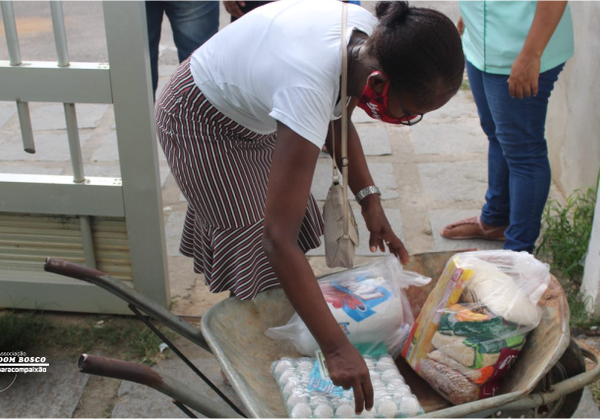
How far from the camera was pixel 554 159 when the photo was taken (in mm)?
4254

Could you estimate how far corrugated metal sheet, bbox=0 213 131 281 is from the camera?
2.90 metres

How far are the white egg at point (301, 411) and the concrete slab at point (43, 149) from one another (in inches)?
137

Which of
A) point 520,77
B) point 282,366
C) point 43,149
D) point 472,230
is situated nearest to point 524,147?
point 520,77

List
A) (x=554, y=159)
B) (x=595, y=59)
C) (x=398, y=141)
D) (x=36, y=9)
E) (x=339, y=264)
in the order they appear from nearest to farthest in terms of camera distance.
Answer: (x=339, y=264)
(x=595, y=59)
(x=554, y=159)
(x=398, y=141)
(x=36, y=9)

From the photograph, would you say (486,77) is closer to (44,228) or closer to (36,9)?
(44,228)

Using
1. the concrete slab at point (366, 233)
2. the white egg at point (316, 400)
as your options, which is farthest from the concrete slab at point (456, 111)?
the white egg at point (316, 400)

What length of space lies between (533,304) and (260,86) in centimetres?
96

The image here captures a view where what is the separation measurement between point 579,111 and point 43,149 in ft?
11.9

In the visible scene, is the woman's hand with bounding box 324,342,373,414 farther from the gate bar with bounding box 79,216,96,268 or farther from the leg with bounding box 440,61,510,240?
the leg with bounding box 440,61,510,240

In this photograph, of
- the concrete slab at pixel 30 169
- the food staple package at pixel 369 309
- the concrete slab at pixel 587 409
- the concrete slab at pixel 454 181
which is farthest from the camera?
the concrete slab at pixel 30 169

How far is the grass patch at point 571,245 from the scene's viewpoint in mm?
3146

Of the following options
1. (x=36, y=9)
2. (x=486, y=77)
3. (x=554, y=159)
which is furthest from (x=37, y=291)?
(x=36, y=9)

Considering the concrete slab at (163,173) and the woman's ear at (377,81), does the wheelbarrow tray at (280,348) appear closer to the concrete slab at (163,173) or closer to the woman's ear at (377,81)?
the woman's ear at (377,81)

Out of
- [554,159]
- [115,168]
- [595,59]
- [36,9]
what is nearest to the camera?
[595,59]
